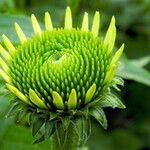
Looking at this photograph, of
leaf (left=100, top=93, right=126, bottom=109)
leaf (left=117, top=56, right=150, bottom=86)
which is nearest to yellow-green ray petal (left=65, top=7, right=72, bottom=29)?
leaf (left=100, top=93, right=126, bottom=109)

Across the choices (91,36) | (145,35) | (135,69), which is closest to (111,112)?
(145,35)

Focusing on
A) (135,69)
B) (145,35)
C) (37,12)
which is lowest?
(145,35)

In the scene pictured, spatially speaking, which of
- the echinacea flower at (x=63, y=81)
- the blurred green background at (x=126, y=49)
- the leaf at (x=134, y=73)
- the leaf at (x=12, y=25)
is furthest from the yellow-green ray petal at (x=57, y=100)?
the blurred green background at (x=126, y=49)

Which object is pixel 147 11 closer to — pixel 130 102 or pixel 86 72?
pixel 130 102

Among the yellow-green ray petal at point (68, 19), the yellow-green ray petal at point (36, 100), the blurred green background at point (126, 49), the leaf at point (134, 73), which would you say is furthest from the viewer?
the blurred green background at point (126, 49)

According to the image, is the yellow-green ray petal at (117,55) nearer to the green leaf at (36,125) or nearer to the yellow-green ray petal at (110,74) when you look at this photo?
the yellow-green ray petal at (110,74)

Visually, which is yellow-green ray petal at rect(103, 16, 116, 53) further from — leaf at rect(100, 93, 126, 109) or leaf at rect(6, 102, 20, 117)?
leaf at rect(6, 102, 20, 117)
